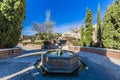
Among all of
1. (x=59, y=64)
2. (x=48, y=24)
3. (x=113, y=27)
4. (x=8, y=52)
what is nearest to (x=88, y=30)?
(x=113, y=27)

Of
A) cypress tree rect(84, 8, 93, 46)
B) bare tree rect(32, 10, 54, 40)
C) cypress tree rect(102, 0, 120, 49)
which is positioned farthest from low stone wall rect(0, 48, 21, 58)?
bare tree rect(32, 10, 54, 40)

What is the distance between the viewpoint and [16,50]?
22.8 m

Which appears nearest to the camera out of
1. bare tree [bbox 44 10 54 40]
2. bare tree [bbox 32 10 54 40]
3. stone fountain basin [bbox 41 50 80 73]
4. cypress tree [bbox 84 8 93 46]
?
stone fountain basin [bbox 41 50 80 73]

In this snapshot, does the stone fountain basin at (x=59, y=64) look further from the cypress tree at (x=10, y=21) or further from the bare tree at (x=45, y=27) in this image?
the bare tree at (x=45, y=27)

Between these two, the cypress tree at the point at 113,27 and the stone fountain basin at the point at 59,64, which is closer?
the stone fountain basin at the point at 59,64

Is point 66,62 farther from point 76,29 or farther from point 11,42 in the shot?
point 76,29

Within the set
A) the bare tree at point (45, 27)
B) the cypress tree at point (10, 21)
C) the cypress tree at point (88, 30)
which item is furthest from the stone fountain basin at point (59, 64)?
the bare tree at point (45, 27)

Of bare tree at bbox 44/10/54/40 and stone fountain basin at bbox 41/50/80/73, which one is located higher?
bare tree at bbox 44/10/54/40

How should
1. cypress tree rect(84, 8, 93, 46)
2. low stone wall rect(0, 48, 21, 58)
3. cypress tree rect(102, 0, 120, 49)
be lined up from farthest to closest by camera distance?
1. cypress tree rect(84, 8, 93, 46)
2. cypress tree rect(102, 0, 120, 49)
3. low stone wall rect(0, 48, 21, 58)

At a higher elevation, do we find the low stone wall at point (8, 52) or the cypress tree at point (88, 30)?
the cypress tree at point (88, 30)

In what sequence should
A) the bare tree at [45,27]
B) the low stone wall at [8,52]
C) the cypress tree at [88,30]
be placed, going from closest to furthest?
1. the low stone wall at [8,52]
2. the cypress tree at [88,30]
3. the bare tree at [45,27]

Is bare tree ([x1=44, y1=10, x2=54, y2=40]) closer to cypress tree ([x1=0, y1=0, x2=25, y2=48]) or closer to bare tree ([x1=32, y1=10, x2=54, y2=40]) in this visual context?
bare tree ([x1=32, y1=10, x2=54, y2=40])

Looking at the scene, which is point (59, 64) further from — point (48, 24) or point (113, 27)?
point (48, 24)

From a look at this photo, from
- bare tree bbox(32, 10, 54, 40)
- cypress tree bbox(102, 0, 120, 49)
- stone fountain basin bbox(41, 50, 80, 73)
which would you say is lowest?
stone fountain basin bbox(41, 50, 80, 73)
